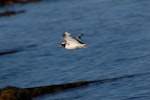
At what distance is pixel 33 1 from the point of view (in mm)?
75750

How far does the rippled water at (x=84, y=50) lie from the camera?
3039 cm

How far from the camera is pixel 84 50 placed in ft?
141

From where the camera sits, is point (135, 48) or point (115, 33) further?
point (115, 33)

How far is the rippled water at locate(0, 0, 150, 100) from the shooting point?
30391mm

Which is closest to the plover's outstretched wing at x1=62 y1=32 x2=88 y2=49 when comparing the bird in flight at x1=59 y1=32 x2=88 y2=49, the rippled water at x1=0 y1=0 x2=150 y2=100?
the bird in flight at x1=59 y1=32 x2=88 y2=49

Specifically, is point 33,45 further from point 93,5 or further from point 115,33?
point 93,5

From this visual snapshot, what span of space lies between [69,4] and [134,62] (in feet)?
118

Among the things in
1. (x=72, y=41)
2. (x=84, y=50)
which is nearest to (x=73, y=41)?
(x=72, y=41)

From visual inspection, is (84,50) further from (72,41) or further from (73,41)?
(73,41)

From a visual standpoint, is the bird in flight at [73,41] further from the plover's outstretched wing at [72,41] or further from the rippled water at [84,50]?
the rippled water at [84,50]

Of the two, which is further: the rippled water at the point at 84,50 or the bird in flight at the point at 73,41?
the rippled water at the point at 84,50

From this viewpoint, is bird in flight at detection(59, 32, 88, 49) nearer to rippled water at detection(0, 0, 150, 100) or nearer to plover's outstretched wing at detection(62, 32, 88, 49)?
plover's outstretched wing at detection(62, 32, 88, 49)

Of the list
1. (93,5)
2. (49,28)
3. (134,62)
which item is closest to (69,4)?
(93,5)

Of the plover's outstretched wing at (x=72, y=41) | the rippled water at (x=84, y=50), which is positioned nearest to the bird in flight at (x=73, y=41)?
the plover's outstretched wing at (x=72, y=41)
